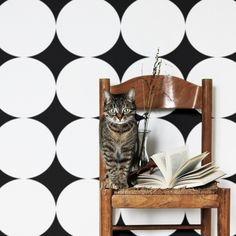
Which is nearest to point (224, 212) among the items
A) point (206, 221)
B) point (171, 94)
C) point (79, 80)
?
point (206, 221)

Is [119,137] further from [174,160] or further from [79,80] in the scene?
[79,80]

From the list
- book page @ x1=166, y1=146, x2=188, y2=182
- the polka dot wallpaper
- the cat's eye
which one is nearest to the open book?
book page @ x1=166, y1=146, x2=188, y2=182

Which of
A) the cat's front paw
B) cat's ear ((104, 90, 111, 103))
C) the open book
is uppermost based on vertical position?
cat's ear ((104, 90, 111, 103))

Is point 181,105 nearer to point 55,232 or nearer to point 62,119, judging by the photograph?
point 62,119

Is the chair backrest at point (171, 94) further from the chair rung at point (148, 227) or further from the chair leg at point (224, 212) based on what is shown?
the chair leg at point (224, 212)

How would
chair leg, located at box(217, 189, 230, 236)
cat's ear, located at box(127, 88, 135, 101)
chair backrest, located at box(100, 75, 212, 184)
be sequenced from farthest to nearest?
chair backrest, located at box(100, 75, 212, 184)
cat's ear, located at box(127, 88, 135, 101)
chair leg, located at box(217, 189, 230, 236)

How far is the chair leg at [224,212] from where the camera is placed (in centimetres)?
100

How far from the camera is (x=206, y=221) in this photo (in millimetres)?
1265

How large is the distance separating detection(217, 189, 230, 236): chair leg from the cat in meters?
0.24

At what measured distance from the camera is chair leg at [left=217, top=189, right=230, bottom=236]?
100 cm

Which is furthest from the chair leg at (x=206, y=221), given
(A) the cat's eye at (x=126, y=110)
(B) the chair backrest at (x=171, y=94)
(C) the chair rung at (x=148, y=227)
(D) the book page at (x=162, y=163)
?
(A) the cat's eye at (x=126, y=110)

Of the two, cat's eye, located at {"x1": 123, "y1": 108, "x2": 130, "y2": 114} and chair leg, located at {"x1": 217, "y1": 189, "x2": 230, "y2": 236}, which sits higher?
cat's eye, located at {"x1": 123, "y1": 108, "x2": 130, "y2": 114}

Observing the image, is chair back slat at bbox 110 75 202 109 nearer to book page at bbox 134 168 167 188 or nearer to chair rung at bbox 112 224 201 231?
book page at bbox 134 168 167 188

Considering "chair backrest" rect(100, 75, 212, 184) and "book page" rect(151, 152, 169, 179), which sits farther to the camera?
"chair backrest" rect(100, 75, 212, 184)
